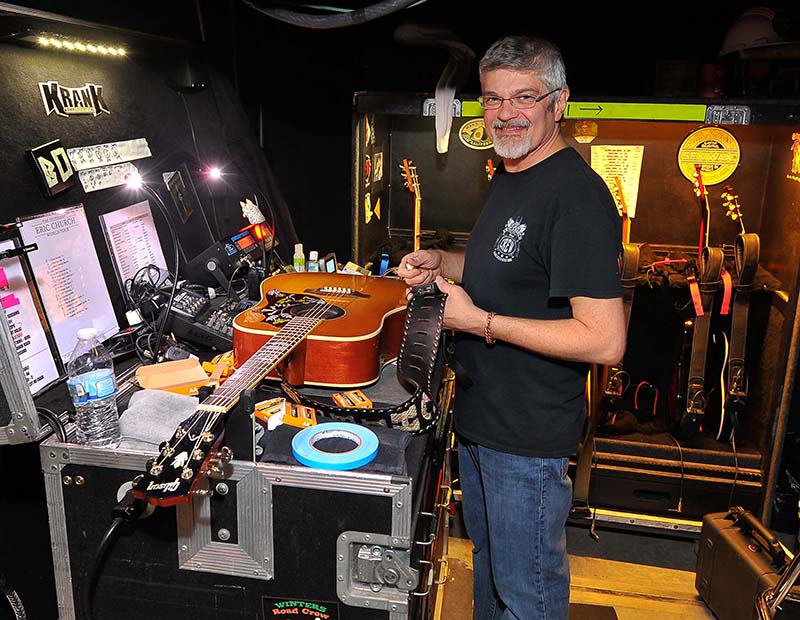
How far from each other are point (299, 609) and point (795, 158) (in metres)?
2.63

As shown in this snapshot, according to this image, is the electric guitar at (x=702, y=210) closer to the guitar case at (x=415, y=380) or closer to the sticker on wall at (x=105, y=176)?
the guitar case at (x=415, y=380)

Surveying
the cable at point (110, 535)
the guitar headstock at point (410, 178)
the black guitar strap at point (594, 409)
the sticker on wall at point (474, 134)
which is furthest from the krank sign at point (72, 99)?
the black guitar strap at point (594, 409)

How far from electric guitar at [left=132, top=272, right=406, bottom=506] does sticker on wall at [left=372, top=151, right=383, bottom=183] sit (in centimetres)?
107

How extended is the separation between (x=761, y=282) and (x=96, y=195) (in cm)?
270

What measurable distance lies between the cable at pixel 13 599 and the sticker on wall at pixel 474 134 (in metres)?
2.69

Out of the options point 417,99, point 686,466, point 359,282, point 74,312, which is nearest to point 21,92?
point 74,312

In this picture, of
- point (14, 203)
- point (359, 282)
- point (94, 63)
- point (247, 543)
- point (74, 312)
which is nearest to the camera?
point (247, 543)

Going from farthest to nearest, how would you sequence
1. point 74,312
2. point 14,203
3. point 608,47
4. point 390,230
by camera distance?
point 390,230 < point 608,47 < point 74,312 < point 14,203

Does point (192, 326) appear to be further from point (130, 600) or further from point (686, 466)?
point (686, 466)

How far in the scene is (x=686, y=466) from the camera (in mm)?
3211

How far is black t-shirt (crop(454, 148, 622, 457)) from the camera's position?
5.74ft

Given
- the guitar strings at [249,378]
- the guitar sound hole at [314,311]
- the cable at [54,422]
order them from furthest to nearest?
the guitar sound hole at [314,311] < the cable at [54,422] < the guitar strings at [249,378]

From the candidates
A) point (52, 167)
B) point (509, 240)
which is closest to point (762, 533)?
point (509, 240)

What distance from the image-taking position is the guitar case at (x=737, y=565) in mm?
2473
